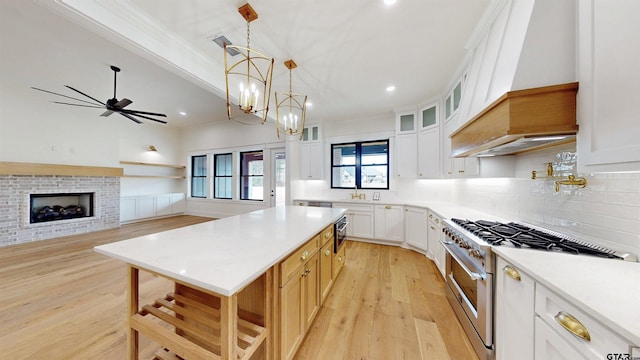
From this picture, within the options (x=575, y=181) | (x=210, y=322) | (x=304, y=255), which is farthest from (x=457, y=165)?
(x=210, y=322)

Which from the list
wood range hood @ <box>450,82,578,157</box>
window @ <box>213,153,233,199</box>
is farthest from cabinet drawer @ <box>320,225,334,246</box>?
window @ <box>213,153,233,199</box>

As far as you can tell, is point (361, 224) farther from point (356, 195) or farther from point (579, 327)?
point (579, 327)

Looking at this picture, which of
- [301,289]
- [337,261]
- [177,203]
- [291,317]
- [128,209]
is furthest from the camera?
[177,203]

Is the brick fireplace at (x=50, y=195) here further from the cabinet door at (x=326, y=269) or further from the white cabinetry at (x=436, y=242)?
the white cabinetry at (x=436, y=242)

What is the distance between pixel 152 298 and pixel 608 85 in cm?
378

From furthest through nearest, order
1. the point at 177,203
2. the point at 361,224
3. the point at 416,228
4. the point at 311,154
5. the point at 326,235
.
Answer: the point at 177,203, the point at 311,154, the point at 361,224, the point at 416,228, the point at 326,235

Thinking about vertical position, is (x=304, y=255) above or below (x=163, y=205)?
above

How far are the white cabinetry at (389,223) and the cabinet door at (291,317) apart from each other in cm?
274

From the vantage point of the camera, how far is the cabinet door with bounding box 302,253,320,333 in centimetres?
154

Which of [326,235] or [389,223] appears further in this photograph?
[389,223]

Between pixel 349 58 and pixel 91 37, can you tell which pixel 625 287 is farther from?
pixel 91 37

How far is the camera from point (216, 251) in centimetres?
117

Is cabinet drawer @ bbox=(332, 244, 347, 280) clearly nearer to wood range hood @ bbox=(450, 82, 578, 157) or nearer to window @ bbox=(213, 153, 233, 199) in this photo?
wood range hood @ bbox=(450, 82, 578, 157)

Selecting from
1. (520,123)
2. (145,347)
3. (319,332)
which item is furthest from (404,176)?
(145,347)
